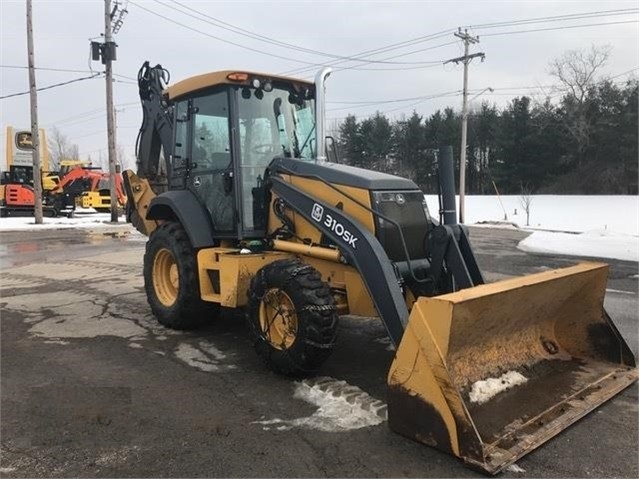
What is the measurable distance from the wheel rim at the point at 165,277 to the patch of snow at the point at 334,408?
8.62ft

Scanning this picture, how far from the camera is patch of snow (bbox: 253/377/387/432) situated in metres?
3.82

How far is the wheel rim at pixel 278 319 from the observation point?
4527 millimetres

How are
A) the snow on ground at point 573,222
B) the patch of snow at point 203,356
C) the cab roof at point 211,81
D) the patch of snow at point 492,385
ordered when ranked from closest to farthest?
the patch of snow at point 492,385 → the patch of snow at point 203,356 → the cab roof at point 211,81 → the snow on ground at point 573,222

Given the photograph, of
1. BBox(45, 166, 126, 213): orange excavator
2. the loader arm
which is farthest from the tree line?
the loader arm

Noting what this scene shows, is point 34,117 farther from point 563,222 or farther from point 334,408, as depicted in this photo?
point 563,222

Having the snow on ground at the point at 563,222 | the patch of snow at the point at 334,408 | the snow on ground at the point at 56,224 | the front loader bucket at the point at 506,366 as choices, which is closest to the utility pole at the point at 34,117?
the snow on ground at the point at 56,224

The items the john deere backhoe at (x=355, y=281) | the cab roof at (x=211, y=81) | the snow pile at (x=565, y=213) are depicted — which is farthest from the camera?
the snow pile at (x=565, y=213)

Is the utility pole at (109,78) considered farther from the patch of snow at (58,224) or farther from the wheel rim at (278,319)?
the wheel rim at (278,319)

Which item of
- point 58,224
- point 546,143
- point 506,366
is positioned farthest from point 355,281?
point 546,143

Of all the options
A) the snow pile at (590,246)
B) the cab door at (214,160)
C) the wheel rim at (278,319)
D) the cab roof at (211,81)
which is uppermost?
the cab roof at (211,81)

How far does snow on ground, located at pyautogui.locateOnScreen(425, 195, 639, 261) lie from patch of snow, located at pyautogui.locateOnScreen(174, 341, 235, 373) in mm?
5890

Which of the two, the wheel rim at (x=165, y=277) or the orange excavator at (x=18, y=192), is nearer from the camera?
the wheel rim at (x=165, y=277)

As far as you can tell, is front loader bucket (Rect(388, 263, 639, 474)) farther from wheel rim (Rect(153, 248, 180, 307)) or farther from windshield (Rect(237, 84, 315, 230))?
wheel rim (Rect(153, 248, 180, 307))

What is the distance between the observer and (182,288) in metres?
5.95
